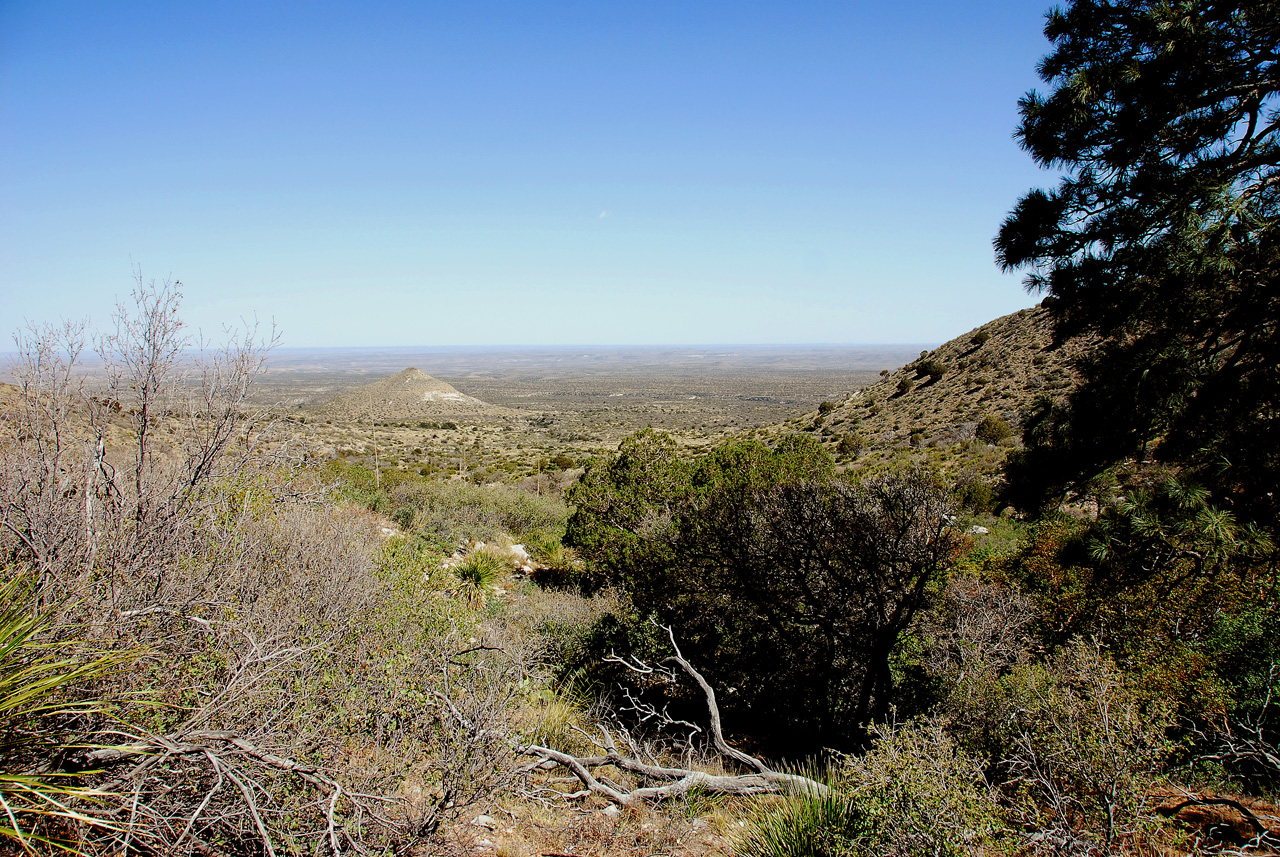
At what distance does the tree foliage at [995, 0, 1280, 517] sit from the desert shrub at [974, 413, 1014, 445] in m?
19.6

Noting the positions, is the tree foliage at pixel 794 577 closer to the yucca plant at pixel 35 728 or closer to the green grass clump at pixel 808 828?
the green grass clump at pixel 808 828

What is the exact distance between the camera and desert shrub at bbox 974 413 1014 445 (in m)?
22.4

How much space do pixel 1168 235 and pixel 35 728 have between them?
7355 millimetres

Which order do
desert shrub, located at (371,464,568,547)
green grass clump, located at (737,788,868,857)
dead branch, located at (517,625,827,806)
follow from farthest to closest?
desert shrub, located at (371,464,568,547), dead branch, located at (517,625,827,806), green grass clump, located at (737,788,868,857)

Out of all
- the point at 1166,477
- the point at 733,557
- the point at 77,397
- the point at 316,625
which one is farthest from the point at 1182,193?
the point at 77,397

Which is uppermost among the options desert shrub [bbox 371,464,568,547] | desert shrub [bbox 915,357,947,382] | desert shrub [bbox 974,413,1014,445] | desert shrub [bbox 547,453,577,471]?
desert shrub [bbox 915,357,947,382]

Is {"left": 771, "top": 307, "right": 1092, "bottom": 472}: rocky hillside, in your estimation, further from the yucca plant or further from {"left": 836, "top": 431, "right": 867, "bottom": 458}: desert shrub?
the yucca plant

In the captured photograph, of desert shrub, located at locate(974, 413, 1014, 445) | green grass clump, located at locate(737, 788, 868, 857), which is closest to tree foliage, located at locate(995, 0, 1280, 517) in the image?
green grass clump, located at locate(737, 788, 868, 857)

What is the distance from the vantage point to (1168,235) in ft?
14.1

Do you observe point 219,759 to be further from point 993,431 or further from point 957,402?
point 957,402

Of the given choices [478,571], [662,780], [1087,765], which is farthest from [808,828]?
[478,571]

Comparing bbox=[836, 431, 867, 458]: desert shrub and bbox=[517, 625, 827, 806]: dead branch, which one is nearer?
bbox=[517, 625, 827, 806]: dead branch

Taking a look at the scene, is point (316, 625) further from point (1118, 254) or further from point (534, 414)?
point (534, 414)

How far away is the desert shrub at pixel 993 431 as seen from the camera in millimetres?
22438
